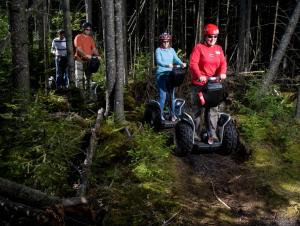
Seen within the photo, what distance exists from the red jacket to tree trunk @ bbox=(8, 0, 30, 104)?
2.79 metres

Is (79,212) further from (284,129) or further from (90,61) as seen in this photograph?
(90,61)

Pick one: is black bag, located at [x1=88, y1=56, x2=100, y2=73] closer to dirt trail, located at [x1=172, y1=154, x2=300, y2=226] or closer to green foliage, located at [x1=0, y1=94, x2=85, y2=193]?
dirt trail, located at [x1=172, y1=154, x2=300, y2=226]

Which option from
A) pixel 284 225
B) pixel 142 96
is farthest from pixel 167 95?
pixel 284 225

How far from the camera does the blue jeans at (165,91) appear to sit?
29.3ft

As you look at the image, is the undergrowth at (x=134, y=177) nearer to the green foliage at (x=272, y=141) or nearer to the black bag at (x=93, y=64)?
the green foliage at (x=272, y=141)

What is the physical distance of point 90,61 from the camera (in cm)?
1083

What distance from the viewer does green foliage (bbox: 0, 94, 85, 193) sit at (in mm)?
5910

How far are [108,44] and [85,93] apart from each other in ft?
8.78

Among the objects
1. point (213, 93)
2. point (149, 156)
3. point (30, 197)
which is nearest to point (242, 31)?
point (213, 93)

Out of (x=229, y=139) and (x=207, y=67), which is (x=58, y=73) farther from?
(x=229, y=139)

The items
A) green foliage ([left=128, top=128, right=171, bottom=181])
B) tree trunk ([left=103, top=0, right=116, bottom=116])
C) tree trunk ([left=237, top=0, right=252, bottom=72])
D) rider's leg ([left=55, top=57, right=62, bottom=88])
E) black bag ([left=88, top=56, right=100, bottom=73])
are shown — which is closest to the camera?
green foliage ([left=128, top=128, right=171, bottom=181])

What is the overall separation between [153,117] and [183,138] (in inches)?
72.2

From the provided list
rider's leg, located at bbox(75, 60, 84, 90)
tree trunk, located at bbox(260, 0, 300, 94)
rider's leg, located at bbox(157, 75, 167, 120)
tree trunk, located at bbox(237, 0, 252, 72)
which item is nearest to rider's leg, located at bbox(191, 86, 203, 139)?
rider's leg, located at bbox(157, 75, 167, 120)

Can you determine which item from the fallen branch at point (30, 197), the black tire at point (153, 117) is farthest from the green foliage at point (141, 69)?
the fallen branch at point (30, 197)
